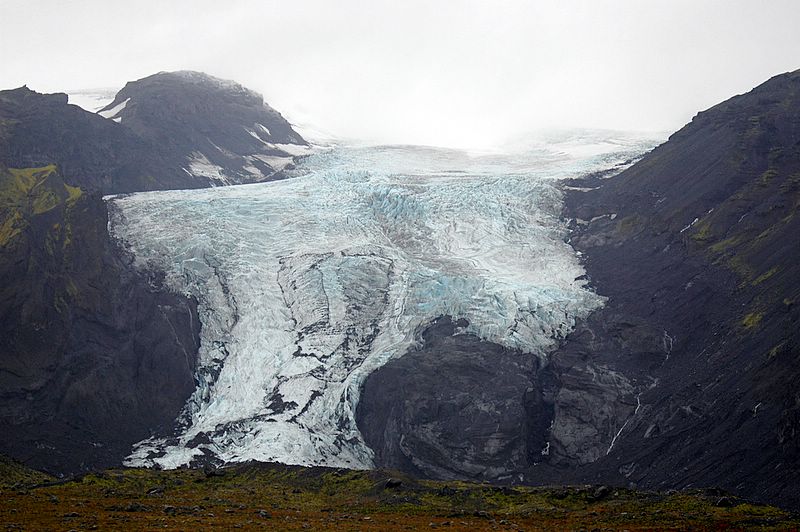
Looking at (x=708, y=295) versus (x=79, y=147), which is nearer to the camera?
(x=708, y=295)

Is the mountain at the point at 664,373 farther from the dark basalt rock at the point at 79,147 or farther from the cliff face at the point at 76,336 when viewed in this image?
the dark basalt rock at the point at 79,147

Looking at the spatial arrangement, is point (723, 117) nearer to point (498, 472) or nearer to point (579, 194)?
point (579, 194)

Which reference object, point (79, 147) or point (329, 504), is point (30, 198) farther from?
point (329, 504)

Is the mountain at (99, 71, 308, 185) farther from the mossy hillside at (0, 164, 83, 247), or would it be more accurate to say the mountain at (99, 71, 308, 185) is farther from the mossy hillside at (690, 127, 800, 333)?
the mossy hillside at (690, 127, 800, 333)

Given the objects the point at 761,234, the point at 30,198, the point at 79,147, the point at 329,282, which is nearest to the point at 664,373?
the point at 761,234

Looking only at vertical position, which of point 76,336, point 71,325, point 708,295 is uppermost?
point 71,325
